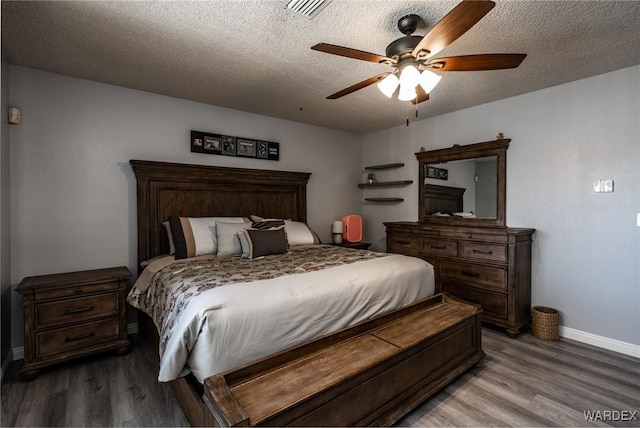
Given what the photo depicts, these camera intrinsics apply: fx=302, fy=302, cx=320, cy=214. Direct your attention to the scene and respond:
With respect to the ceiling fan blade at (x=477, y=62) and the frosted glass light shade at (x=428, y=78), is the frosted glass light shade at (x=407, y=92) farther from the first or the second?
the ceiling fan blade at (x=477, y=62)

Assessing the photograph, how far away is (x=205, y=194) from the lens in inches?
136

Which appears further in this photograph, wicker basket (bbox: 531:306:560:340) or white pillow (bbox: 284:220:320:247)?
white pillow (bbox: 284:220:320:247)

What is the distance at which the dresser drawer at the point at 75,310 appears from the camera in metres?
2.27

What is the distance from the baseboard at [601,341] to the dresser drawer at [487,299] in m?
0.60

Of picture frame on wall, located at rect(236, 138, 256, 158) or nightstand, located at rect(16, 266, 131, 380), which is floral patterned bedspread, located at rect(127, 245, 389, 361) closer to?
nightstand, located at rect(16, 266, 131, 380)

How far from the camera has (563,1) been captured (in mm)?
1770

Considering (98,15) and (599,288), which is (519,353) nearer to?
(599,288)

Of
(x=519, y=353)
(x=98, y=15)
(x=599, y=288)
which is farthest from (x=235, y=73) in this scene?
(x=599, y=288)

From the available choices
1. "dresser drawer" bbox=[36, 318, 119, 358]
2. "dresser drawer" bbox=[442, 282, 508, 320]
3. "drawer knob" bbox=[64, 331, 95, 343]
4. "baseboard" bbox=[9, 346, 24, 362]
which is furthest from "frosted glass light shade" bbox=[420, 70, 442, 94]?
"baseboard" bbox=[9, 346, 24, 362]

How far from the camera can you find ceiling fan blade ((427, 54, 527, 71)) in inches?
68.2

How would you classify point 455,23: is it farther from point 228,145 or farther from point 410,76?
point 228,145

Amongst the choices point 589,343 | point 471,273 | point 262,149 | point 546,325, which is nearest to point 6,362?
point 262,149

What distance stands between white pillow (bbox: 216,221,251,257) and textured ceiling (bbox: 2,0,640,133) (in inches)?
55.2

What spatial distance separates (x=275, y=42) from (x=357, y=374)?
2.22 meters
